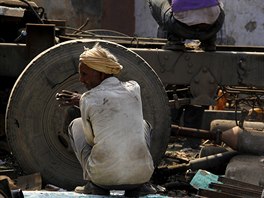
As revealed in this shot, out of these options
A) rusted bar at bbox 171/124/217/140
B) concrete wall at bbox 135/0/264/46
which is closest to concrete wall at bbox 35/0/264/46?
concrete wall at bbox 135/0/264/46

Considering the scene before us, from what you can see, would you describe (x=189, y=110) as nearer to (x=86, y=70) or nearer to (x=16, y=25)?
(x=16, y=25)

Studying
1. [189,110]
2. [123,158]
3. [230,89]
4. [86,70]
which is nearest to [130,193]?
[123,158]

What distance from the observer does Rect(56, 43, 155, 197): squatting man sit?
436cm

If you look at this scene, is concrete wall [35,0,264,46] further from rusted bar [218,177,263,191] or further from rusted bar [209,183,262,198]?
rusted bar [209,183,262,198]

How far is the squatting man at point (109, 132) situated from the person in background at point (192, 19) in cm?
158

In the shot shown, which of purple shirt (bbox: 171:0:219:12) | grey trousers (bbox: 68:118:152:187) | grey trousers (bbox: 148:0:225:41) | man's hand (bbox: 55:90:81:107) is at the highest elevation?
purple shirt (bbox: 171:0:219:12)

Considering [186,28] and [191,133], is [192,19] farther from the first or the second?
Result: [191,133]

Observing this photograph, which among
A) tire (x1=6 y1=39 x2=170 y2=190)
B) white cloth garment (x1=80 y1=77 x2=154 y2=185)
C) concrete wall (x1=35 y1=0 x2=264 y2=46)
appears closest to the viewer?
white cloth garment (x1=80 y1=77 x2=154 y2=185)

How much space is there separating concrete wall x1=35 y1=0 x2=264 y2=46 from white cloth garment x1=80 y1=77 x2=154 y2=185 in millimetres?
14454

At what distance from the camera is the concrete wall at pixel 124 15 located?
61.4 feet

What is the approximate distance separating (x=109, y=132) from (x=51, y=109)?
149cm

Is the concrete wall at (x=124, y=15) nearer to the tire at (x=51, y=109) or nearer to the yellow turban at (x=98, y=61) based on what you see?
the tire at (x=51, y=109)

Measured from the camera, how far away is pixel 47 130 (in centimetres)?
572

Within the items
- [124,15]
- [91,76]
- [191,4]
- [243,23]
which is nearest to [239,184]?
[91,76]
